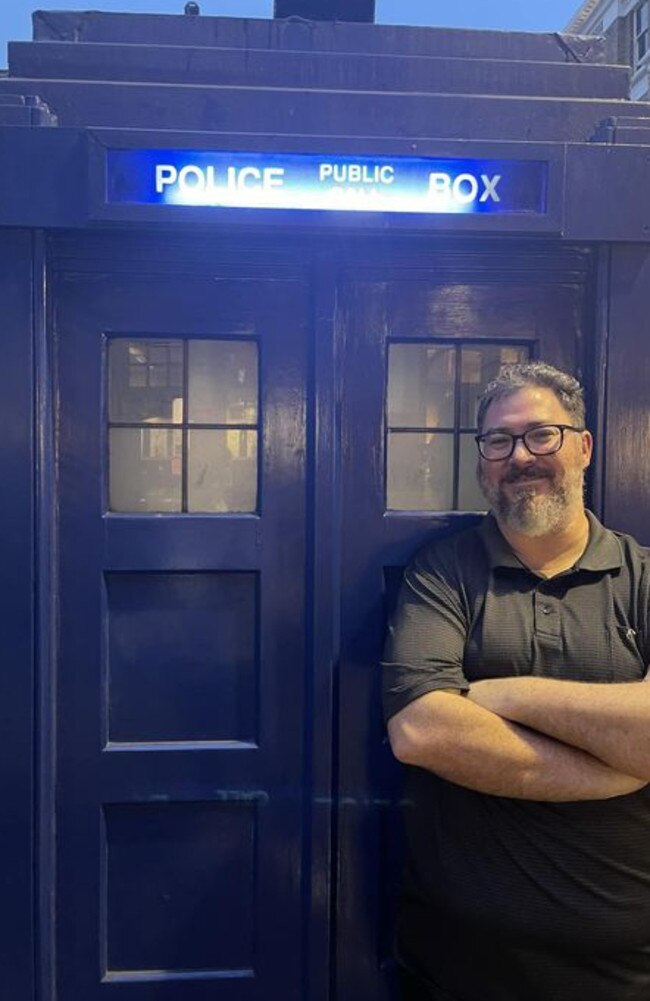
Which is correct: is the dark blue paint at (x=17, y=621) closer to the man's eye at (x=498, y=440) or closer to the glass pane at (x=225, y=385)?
the glass pane at (x=225, y=385)

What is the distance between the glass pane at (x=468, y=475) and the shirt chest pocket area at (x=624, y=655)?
0.53 m

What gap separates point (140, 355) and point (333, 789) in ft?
4.13

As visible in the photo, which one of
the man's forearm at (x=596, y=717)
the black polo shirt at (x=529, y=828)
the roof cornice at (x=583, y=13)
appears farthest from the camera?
the roof cornice at (x=583, y=13)

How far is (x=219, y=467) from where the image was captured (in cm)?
219

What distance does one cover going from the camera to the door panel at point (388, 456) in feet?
7.10

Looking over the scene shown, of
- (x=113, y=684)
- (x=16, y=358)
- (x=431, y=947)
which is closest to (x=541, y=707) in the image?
(x=431, y=947)

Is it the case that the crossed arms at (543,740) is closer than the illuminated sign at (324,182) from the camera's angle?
Yes

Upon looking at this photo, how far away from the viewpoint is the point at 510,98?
2184mm

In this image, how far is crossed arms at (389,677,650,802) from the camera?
1.69 m

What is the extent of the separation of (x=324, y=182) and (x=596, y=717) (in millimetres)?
1390

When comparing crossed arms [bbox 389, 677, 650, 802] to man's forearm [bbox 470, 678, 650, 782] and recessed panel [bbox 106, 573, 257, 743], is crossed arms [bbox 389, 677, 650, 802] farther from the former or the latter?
recessed panel [bbox 106, 573, 257, 743]

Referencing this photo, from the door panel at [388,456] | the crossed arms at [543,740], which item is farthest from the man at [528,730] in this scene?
the door panel at [388,456]

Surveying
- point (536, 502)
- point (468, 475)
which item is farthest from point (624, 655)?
point (468, 475)

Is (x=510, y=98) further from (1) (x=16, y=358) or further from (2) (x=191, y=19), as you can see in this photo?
(1) (x=16, y=358)
